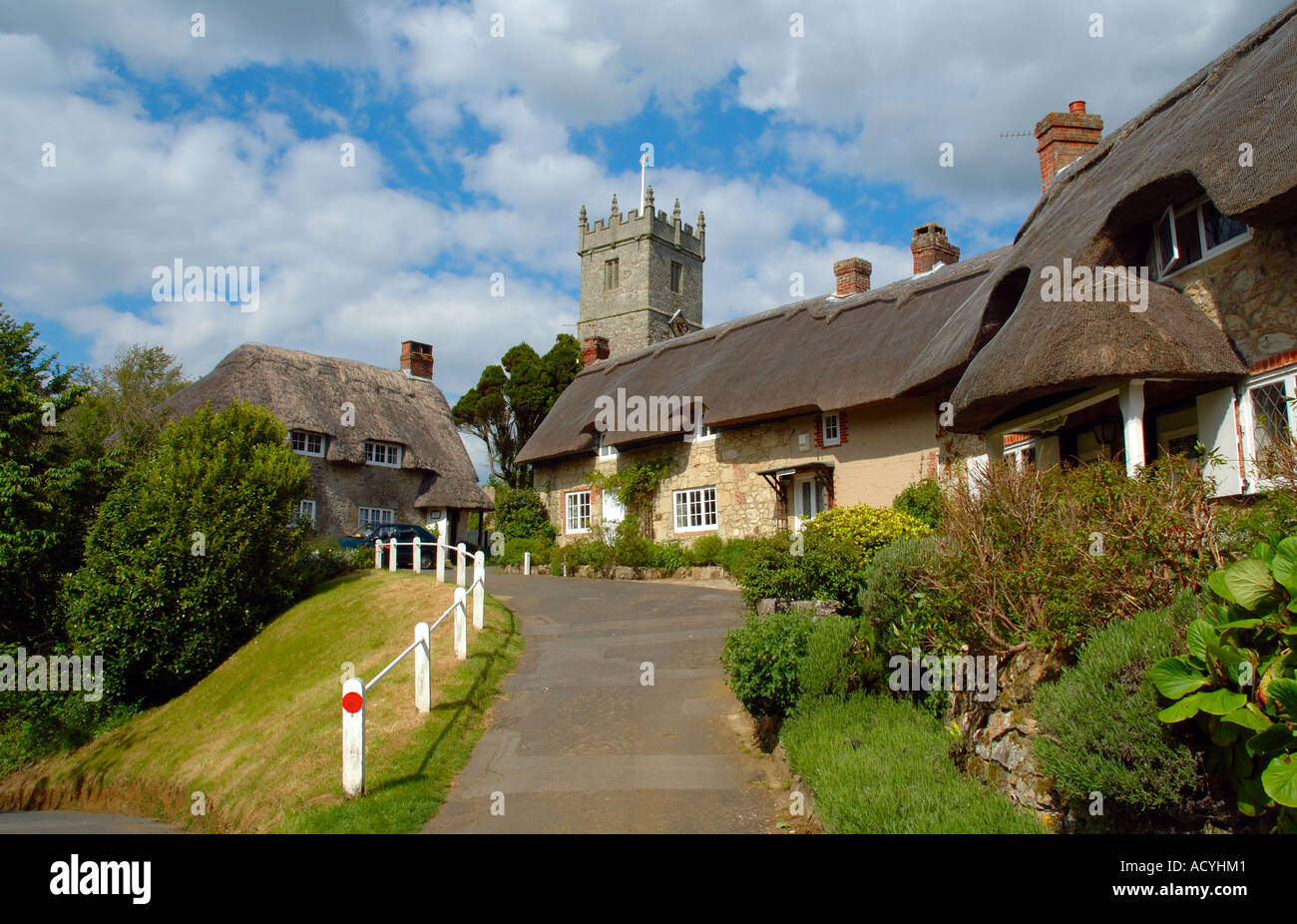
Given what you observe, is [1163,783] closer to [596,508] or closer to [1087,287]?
[1087,287]

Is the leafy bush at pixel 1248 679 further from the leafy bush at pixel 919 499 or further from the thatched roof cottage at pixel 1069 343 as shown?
the leafy bush at pixel 919 499

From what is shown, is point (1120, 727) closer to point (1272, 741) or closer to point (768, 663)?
point (1272, 741)

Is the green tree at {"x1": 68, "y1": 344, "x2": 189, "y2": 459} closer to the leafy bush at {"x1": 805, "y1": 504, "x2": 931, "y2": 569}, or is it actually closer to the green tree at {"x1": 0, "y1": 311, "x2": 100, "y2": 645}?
the green tree at {"x1": 0, "y1": 311, "x2": 100, "y2": 645}

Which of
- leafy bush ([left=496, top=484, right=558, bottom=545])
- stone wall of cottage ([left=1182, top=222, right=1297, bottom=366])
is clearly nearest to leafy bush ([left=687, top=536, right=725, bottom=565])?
leafy bush ([left=496, top=484, right=558, bottom=545])

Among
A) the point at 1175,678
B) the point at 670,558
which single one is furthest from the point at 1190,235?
the point at 670,558

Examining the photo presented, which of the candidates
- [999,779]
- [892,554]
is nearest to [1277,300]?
[892,554]

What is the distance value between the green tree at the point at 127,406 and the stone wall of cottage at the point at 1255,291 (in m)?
19.7

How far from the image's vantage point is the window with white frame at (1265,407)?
8.43 m

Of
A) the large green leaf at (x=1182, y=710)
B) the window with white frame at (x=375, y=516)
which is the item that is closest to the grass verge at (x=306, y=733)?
the large green leaf at (x=1182, y=710)

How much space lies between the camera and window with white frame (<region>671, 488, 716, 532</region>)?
74.5 ft

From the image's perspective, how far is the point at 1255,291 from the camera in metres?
8.90

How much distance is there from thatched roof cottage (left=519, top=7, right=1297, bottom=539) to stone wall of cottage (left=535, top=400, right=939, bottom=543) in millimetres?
52

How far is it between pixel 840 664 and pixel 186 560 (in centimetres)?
1253
